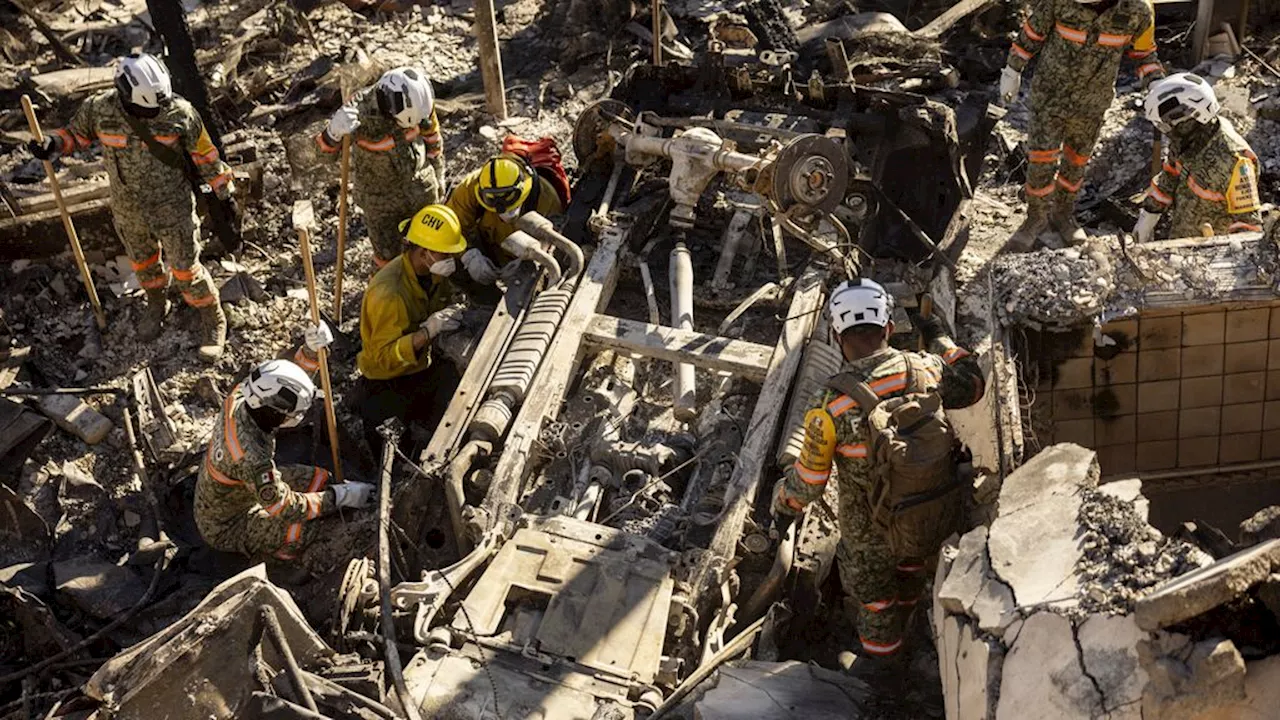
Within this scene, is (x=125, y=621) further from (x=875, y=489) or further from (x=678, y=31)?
(x=678, y=31)

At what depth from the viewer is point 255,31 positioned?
39.0ft

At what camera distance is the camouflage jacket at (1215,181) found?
700 cm

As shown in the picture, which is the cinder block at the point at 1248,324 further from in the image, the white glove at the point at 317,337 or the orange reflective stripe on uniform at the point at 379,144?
the orange reflective stripe on uniform at the point at 379,144

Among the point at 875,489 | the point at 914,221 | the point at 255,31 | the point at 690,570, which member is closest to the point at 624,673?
the point at 690,570

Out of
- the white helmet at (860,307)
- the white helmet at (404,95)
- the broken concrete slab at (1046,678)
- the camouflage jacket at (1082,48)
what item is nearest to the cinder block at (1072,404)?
the white helmet at (860,307)

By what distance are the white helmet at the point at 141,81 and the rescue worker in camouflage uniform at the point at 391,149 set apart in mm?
1042

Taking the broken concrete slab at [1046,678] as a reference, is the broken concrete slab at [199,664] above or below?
below

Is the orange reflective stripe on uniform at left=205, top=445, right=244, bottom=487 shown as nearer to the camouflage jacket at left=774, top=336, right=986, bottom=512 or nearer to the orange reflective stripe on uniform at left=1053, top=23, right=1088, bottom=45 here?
the camouflage jacket at left=774, top=336, right=986, bottom=512

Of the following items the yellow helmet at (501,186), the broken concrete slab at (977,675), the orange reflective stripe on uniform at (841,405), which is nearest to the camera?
the broken concrete slab at (977,675)

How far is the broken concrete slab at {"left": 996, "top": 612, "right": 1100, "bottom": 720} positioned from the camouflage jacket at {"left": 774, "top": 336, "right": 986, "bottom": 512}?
1.42m

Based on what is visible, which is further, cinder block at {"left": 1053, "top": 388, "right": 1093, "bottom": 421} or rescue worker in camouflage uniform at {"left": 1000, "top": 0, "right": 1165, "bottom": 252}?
rescue worker in camouflage uniform at {"left": 1000, "top": 0, "right": 1165, "bottom": 252}

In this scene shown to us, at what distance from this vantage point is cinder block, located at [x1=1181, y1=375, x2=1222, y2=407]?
19.2ft

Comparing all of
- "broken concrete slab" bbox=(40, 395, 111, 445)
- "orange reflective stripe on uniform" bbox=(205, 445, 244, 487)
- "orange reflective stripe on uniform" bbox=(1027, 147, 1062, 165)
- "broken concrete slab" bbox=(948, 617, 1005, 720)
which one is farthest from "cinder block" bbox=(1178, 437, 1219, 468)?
"broken concrete slab" bbox=(40, 395, 111, 445)

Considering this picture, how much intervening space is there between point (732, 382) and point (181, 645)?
350 centimetres
